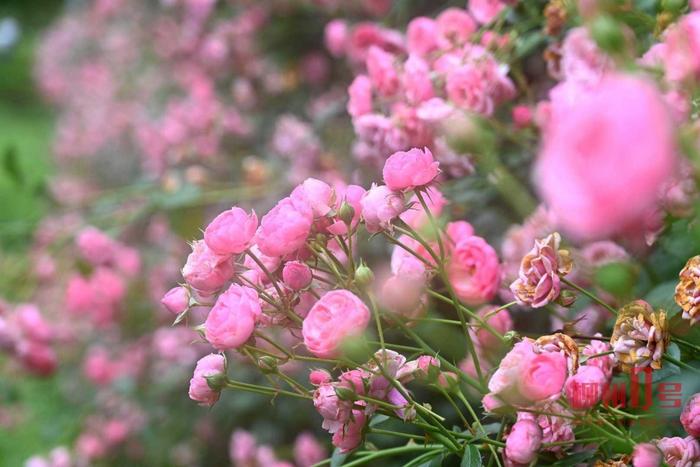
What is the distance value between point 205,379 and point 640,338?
1.24ft

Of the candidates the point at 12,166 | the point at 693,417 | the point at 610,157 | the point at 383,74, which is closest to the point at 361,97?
the point at 383,74

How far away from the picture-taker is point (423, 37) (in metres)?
1.08

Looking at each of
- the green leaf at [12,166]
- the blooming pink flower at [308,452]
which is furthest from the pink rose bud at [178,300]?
the green leaf at [12,166]

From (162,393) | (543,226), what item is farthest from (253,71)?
(543,226)

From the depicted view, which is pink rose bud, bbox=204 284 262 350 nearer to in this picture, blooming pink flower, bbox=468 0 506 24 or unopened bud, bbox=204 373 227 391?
unopened bud, bbox=204 373 227 391

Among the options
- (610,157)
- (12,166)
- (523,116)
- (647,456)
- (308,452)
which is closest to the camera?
(610,157)

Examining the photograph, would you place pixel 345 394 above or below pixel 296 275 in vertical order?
below

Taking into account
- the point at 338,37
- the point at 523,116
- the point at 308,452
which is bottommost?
the point at 308,452

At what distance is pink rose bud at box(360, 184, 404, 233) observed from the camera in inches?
27.1

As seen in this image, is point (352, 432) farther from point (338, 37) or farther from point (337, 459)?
point (338, 37)

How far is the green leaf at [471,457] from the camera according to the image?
648 mm

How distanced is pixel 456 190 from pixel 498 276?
348mm

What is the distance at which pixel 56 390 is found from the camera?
240cm

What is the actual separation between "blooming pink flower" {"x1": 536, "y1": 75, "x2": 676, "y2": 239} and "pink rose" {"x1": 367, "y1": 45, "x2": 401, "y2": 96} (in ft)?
2.23
